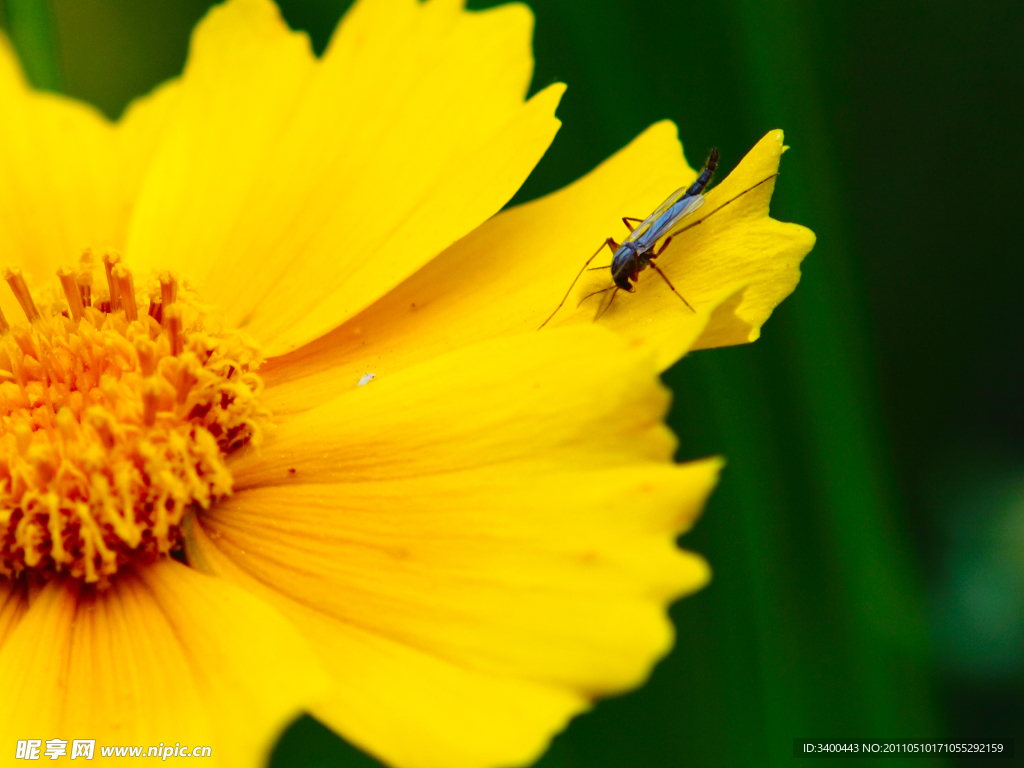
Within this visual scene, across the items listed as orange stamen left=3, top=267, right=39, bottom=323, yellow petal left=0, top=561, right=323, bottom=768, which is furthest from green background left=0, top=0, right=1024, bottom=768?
orange stamen left=3, top=267, right=39, bottom=323

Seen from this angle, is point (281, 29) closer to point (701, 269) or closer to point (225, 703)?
point (701, 269)

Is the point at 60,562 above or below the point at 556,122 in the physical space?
below

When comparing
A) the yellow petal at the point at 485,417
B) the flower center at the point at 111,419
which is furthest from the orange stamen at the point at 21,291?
the yellow petal at the point at 485,417

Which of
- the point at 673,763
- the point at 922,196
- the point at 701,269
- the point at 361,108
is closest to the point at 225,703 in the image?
the point at 673,763

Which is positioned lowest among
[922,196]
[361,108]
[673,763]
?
[673,763]

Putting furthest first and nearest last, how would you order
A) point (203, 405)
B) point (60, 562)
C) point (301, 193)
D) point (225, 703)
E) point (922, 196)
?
point (922, 196)
point (301, 193)
point (203, 405)
point (60, 562)
point (225, 703)

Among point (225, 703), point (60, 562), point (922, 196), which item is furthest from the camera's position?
point (922, 196)

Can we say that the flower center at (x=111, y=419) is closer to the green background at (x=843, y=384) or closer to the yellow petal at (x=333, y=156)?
the yellow petal at (x=333, y=156)

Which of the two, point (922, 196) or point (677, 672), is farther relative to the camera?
point (922, 196)
